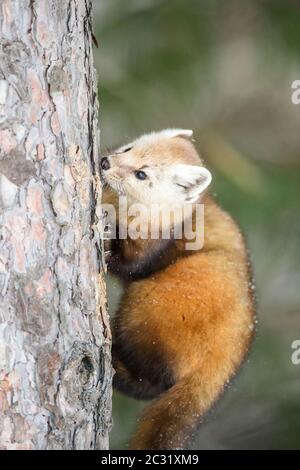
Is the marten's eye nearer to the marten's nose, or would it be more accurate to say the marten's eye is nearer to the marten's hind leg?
the marten's nose

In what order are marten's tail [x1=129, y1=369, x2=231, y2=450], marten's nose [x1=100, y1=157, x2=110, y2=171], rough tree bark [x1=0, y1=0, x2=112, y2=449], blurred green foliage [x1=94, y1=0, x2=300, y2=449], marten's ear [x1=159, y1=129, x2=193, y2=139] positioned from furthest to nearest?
blurred green foliage [x1=94, y1=0, x2=300, y2=449], marten's ear [x1=159, y1=129, x2=193, y2=139], marten's nose [x1=100, y1=157, x2=110, y2=171], marten's tail [x1=129, y1=369, x2=231, y2=450], rough tree bark [x1=0, y1=0, x2=112, y2=449]

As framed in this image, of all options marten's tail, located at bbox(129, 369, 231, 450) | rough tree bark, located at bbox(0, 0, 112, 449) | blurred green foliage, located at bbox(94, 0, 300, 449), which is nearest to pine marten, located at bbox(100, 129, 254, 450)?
marten's tail, located at bbox(129, 369, 231, 450)

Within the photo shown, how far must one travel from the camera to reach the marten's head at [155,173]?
2898mm

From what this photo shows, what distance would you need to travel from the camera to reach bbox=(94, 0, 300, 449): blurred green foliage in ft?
14.9

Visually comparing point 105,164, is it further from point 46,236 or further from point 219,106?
point 219,106

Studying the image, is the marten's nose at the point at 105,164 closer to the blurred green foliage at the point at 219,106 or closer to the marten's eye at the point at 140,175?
the marten's eye at the point at 140,175

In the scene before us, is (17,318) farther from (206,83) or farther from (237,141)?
(237,141)

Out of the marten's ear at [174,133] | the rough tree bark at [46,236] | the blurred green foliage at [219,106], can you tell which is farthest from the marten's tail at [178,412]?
the blurred green foliage at [219,106]

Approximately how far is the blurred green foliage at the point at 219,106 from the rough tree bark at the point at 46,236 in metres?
1.92

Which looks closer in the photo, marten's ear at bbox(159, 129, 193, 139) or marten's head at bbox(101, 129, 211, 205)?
marten's head at bbox(101, 129, 211, 205)

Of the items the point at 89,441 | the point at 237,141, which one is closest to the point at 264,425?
the point at 237,141

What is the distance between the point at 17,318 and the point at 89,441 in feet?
1.16

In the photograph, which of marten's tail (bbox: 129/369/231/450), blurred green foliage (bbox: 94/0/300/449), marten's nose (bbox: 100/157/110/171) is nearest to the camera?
marten's tail (bbox: 129/369/231/450)

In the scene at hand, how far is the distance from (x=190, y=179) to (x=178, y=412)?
2.23 feet
